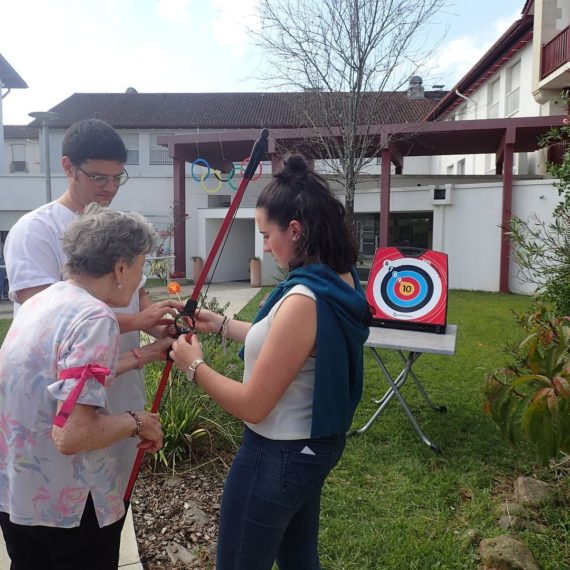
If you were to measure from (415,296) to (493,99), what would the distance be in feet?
52.0

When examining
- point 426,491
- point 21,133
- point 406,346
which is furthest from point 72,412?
point 21,133

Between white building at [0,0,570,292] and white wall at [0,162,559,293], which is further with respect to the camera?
white wall at [0,162,559,293]

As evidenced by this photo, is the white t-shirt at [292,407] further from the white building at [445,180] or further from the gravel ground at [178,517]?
the white building at [445,180]

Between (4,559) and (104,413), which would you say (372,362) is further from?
(104,413)

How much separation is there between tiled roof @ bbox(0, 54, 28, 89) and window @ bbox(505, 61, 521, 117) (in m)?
18.6

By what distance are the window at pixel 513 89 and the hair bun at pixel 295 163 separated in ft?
54.0

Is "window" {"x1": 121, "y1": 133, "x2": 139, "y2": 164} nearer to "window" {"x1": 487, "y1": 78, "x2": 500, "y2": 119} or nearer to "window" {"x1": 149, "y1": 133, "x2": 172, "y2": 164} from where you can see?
"window" {"x1": 149, "y1": 133, "x2": 172, "y2": 164}

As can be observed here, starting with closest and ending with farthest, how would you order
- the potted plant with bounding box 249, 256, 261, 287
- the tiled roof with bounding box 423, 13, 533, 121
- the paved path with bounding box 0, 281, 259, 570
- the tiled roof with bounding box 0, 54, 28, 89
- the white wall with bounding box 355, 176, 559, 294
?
the paved path with bounding box 0, 281, 259, 570
the white wall with bounding box 355, 176, 559, 294
the tiled roof with bounding box 423, 13, 533, 121
the potted plant with bounding box 249, 256, 261, 287
the tiled roof with bounding box 0, 54, 28, 89

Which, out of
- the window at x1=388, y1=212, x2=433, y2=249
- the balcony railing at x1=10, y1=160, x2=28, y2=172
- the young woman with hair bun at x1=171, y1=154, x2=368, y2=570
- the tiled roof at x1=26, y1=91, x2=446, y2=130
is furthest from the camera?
the balcony railing at x1=10, y1=160, x2=28, y2=172

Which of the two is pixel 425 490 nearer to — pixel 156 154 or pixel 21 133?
pixel 156 154

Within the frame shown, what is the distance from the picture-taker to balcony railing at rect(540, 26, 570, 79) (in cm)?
1175

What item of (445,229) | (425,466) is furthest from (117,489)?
(445,229)

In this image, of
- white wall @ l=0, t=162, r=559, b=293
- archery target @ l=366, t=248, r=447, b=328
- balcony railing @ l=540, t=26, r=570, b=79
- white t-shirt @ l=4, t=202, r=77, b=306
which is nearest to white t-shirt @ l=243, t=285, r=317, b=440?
white t-shirt @ l=4, t=202, r=77, b=306

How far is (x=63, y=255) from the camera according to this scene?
1740 mm
